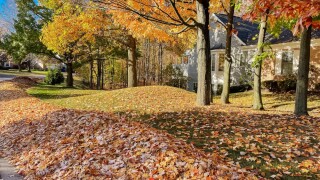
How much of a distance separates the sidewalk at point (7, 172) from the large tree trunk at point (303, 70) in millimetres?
7550

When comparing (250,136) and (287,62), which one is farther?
(287,62)

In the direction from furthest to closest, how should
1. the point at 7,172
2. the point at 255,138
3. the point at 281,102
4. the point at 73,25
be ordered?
the point at 73,25, the point at 281,102, the point at 255,138, the point at 7,172

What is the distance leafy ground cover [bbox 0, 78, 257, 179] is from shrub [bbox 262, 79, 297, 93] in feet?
41.7

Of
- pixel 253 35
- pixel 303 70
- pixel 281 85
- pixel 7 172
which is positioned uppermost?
pixel 253 35

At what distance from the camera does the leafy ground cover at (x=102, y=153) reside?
392cm

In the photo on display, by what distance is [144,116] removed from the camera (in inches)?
335

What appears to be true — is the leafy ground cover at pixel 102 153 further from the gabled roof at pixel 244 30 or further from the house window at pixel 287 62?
the gabled roof at pixel 244 30

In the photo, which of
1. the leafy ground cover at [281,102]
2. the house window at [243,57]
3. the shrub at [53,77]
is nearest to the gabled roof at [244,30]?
the house window at [243,57]

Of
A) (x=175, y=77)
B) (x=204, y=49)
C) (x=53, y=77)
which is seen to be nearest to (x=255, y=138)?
(x=204, y=49)

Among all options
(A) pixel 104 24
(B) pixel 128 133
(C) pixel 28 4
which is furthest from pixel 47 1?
(B) pixel 128 133

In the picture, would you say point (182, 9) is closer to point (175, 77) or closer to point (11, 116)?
point (11, 116)

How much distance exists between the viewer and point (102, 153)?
4.89 meters

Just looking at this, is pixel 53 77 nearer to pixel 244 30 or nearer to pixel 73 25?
pixel 73 25

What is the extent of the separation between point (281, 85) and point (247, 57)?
5468mm
